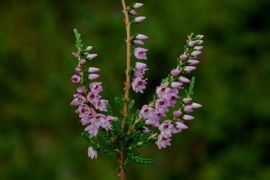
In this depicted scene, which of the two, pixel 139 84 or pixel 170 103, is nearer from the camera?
pixel 170 103

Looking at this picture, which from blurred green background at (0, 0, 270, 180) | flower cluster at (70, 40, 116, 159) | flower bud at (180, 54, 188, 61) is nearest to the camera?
flower cluster at (70, 40, 116, 159)

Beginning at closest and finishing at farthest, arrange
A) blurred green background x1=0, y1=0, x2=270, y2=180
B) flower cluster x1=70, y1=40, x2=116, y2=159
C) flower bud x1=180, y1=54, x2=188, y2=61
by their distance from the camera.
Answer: flower cluster x1=70, y1=40, x2=116, y2=159, flower bud x1=180, y1=54, x2=188, y2=61, blurred green background x1=0, y1=0, x2=270, y2=180

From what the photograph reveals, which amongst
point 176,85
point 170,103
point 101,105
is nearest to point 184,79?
point 176,85

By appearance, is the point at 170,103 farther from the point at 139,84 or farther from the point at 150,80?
the point at 150,80

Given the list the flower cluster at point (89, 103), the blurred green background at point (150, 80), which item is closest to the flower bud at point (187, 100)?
the flower cluster at point (89, 103)

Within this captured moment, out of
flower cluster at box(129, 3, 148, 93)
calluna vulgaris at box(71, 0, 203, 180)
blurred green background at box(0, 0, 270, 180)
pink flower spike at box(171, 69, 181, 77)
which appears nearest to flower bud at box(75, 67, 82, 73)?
calluna vulgaris at box(71, 0, 203, 180)

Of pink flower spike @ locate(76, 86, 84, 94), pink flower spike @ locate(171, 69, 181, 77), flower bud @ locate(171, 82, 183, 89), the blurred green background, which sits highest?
pink flower spike @ locate(171, 69, 181, 77)

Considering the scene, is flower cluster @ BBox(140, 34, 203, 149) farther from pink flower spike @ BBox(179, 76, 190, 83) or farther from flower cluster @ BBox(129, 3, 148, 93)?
flower cluster @ BBox(129, 3, 148, 93)

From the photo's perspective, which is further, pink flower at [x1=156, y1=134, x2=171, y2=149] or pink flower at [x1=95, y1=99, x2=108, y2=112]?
pink flower at [x1=156, y1=134, x2=171, y2=149]
